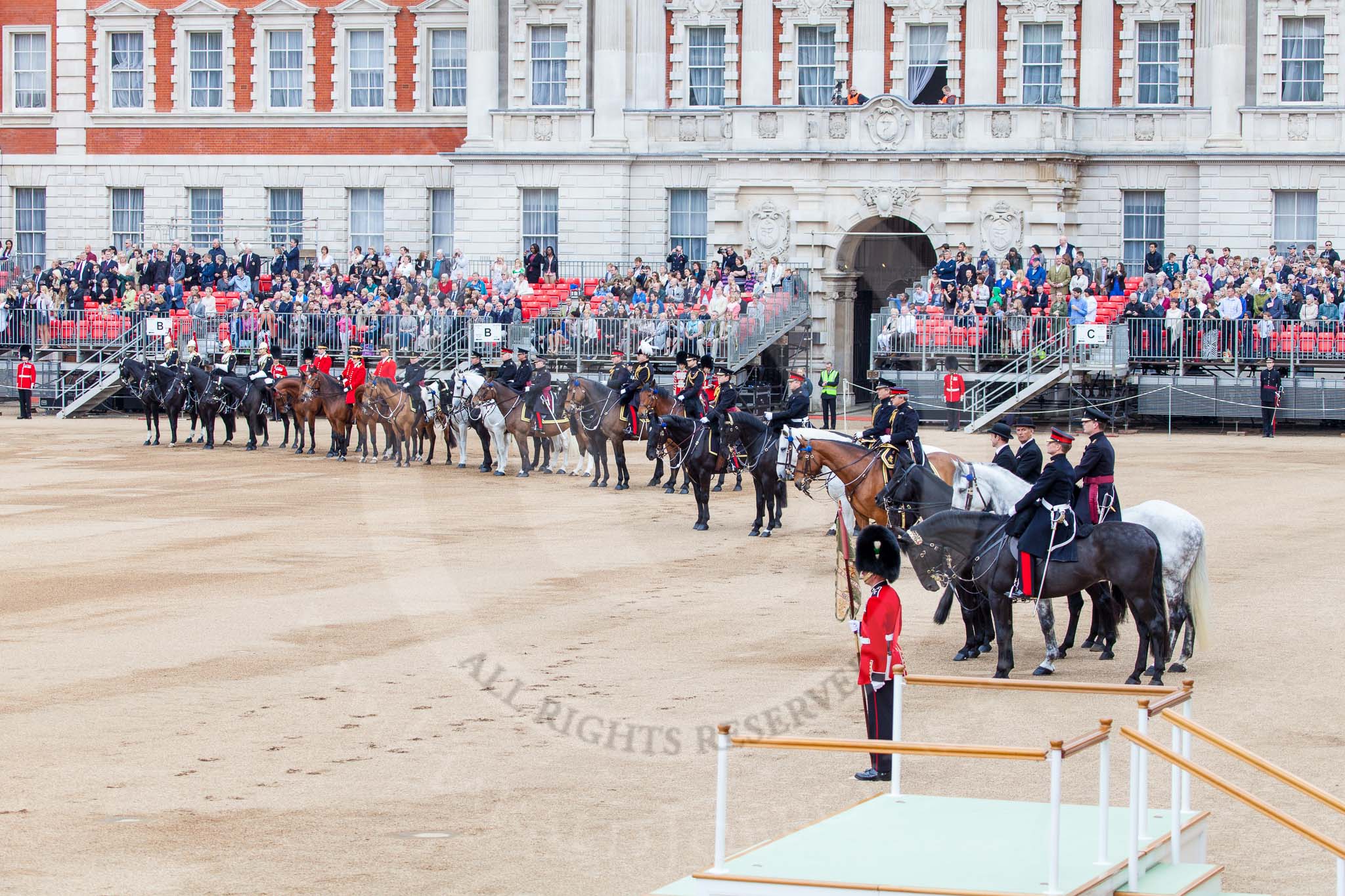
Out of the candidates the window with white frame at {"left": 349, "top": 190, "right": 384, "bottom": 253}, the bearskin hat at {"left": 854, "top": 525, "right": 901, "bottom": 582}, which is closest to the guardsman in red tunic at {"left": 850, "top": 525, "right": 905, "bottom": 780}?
the bearskin hat at {"left": 854, "top": 525, "right": 901, "bottom": 582}

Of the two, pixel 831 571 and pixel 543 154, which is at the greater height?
pixel 543 154

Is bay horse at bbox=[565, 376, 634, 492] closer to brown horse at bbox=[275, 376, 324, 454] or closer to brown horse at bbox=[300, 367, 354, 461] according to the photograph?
brown horse at bbox=[300, 367, 354, 461]

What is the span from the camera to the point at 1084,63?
151ft

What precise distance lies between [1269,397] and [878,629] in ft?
95.6

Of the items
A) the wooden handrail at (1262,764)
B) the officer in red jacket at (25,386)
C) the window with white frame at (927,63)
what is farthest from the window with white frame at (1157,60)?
the wooden handrail at (1262,764)

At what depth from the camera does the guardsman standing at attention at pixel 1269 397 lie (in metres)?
39.2

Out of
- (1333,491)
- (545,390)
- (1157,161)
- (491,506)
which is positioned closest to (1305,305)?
(1157,161)

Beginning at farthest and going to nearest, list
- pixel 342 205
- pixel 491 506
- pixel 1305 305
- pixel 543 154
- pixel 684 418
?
1. pixel 342 205
2. pixel 543 154
3. pixel 1305 305
4. pixel 491 506
5. pixel 684 418

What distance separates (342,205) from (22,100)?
1055 centimetres

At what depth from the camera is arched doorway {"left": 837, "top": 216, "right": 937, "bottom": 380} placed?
47.4 meters

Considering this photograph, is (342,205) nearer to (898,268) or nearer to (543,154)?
(543,154)

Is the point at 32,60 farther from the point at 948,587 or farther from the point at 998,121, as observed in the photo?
the point at 948,587

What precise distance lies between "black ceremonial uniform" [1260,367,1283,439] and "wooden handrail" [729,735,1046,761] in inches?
1265

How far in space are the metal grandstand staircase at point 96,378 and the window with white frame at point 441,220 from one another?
8864 mm
